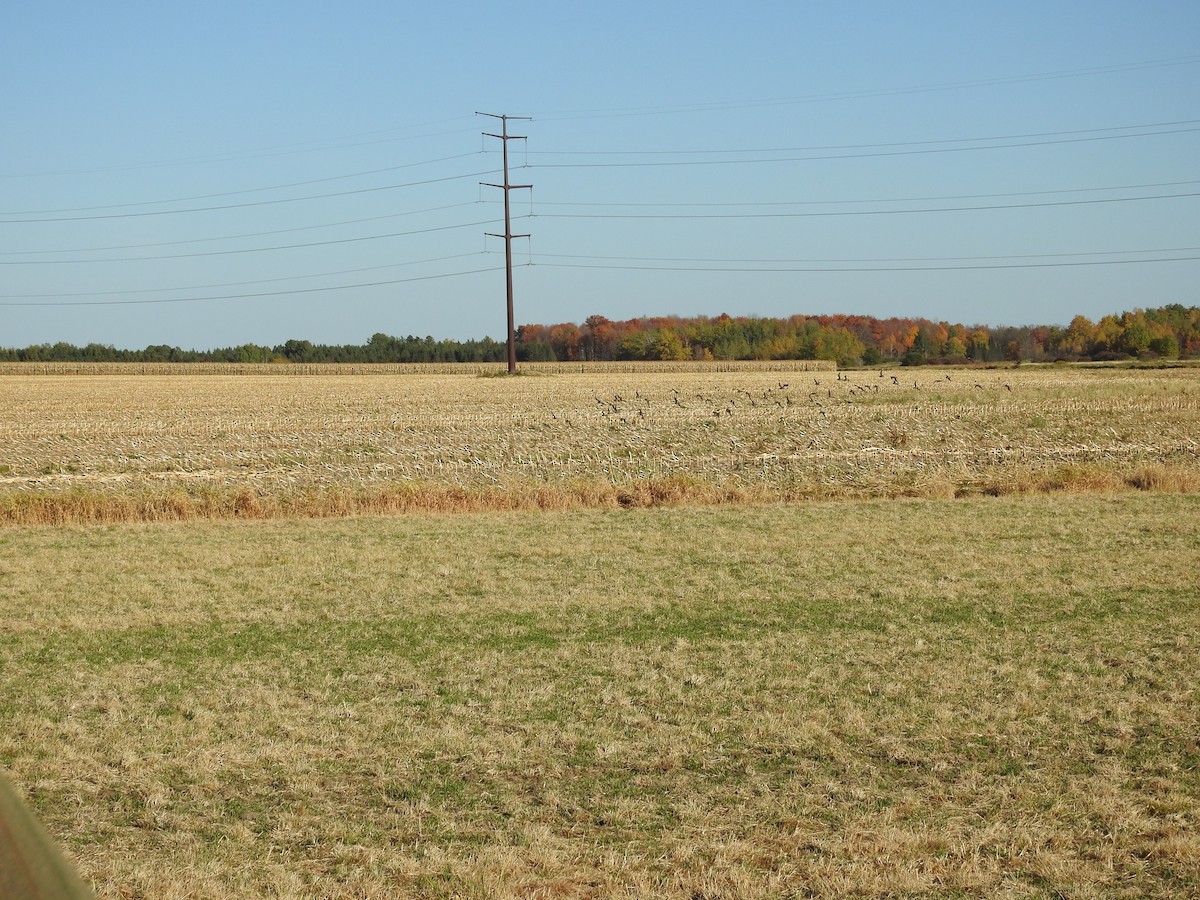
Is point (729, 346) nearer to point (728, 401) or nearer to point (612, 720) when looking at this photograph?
point (728, 401)

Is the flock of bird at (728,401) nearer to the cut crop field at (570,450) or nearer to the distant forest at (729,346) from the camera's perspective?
the cut crop field at (570,450)

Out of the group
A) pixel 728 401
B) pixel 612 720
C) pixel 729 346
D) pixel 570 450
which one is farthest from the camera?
pixel 729 346

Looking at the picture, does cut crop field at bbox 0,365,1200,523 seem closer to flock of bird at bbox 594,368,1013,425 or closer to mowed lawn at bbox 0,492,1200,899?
flock of bird at bbox 594,368,1013,425

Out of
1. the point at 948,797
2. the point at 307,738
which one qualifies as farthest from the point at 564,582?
the point at 948,797

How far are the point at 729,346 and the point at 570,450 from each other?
110 m

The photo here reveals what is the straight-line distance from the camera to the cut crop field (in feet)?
64.9

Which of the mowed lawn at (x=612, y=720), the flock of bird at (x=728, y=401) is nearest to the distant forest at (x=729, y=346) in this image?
the flock of bird at (x=728, y=401)

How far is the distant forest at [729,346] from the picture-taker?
118 meters

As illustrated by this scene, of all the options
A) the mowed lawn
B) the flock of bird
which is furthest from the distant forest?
the mowed lawn

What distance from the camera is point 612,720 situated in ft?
25.6

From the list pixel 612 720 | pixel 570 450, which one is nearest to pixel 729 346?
pixel 570 450

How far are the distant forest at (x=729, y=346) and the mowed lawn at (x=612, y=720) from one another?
100721 mm

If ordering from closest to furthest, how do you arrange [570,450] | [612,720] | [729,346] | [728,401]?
[612,720] < [570,450] < [728,401] < [729,346]

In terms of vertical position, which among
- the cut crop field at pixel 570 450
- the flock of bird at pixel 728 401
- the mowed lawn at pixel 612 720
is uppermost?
the flock of bird at pixel 728 401
